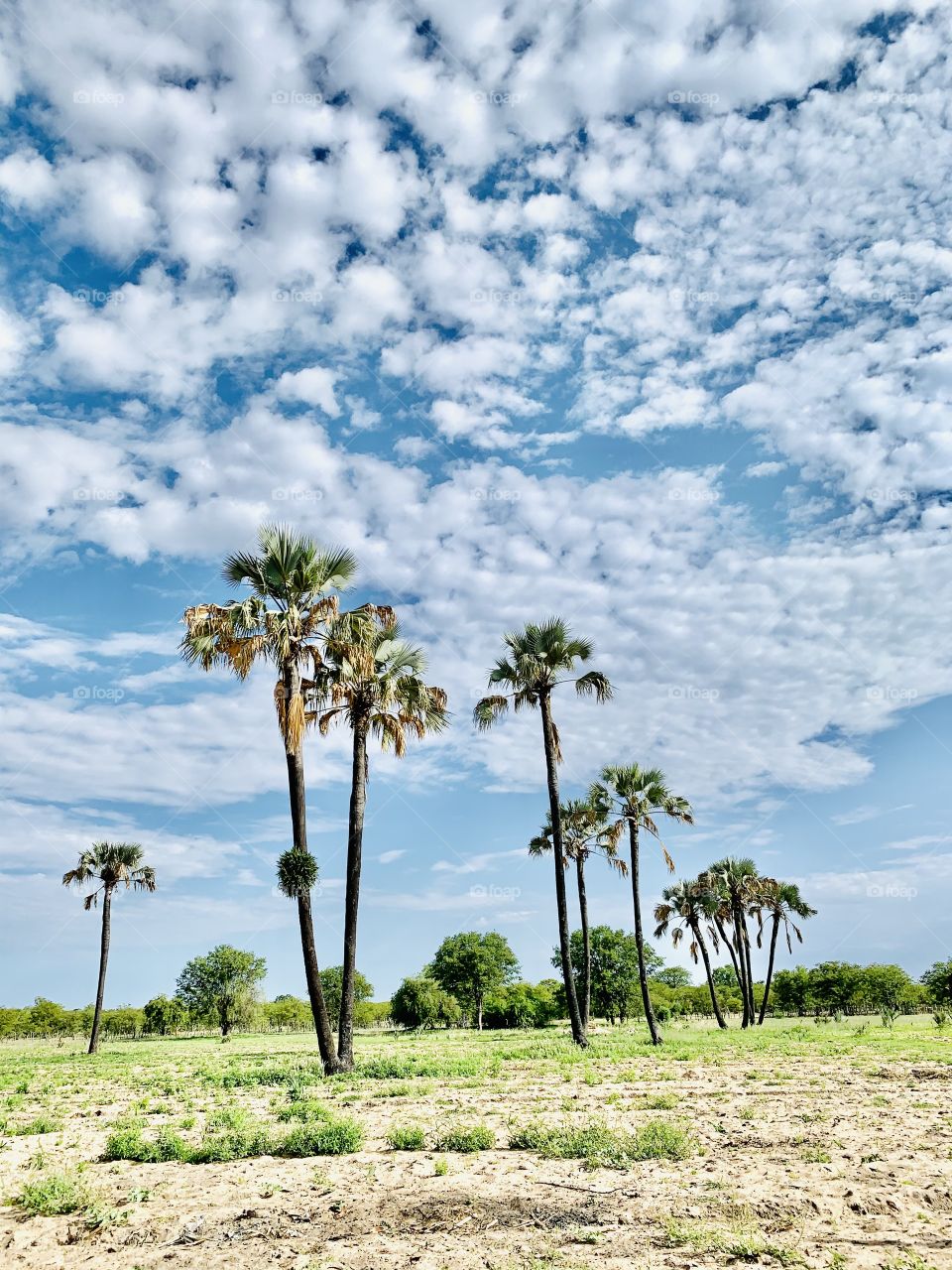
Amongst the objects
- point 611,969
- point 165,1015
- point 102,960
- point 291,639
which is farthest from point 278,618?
point 165,1015

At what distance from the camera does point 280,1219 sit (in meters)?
7.57

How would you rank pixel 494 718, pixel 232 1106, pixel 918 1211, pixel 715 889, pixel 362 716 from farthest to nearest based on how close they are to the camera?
pixel 715 889 < pixel 494 718 < pixel 362 716 < pixel 232 1106 < pixel 918 1211

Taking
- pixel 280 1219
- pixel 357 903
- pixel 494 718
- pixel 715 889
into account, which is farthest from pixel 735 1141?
pixel 715 889

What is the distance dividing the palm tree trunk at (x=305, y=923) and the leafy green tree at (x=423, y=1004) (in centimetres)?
6158

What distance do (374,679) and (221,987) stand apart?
68.6 meters

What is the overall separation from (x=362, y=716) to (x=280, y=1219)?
53.6 ft

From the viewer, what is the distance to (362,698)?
77.0 feet

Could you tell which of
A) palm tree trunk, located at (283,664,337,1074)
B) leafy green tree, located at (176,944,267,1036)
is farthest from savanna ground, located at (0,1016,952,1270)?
leafy green tree, located at (176,944,267,1036)

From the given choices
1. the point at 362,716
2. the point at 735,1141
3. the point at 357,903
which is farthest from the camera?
the point at 362,716

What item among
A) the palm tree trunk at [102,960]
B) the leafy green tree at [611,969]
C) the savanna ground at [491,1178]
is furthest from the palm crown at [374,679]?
the leafy green tree at [611,969]

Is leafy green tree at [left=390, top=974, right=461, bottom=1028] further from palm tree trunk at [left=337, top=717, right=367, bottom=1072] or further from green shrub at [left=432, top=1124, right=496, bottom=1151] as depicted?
green shrub at [left=432, top=1124, right=496, bottom=1151]

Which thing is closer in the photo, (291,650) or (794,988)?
(291,650)

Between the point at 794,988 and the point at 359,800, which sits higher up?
the point at 359,800

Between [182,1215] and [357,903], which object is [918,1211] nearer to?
[182,1215]
